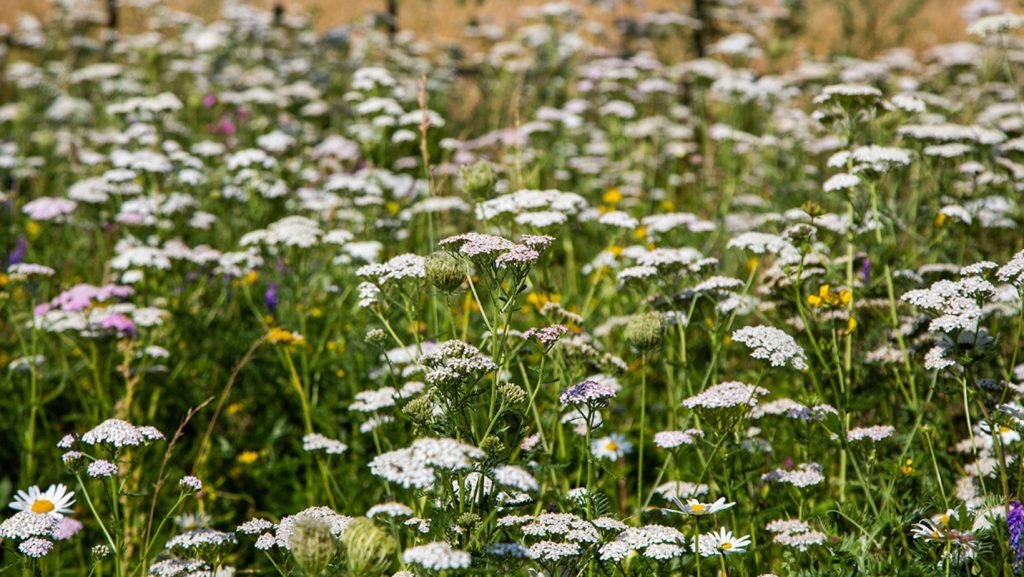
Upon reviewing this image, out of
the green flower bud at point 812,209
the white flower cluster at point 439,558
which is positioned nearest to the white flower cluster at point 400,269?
the white flower cluster at point 439,558

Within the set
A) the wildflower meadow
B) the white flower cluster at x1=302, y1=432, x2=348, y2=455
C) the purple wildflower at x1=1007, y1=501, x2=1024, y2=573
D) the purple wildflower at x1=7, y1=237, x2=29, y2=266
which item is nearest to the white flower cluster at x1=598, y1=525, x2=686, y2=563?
the wildflower meadow

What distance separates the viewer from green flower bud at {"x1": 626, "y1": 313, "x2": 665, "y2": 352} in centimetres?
297

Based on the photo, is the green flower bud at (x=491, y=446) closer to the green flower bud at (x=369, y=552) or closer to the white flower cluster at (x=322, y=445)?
A: the green flower bud at (x=369, y=552)

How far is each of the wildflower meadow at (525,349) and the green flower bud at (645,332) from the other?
11mm

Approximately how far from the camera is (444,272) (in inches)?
101

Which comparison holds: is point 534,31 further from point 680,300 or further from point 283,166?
point 680,300

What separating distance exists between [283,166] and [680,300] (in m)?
3.45

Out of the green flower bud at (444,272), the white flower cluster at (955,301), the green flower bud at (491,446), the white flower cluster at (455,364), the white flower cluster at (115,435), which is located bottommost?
the white flower cluster at (115,435)

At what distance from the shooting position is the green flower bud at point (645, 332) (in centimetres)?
297

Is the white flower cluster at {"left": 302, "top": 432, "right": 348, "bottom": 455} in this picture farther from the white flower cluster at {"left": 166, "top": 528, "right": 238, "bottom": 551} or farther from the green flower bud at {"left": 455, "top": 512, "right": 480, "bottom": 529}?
the green flower bud at {"left": 455, "top": 512, "right": 480, "bottom": 529}

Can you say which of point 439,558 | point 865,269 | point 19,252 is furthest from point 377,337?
point 19,252

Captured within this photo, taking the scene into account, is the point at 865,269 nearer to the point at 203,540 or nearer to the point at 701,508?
the point at 701,508

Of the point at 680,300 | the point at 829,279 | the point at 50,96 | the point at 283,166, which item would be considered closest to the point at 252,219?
the point at 283,166

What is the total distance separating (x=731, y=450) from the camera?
2844 mm
